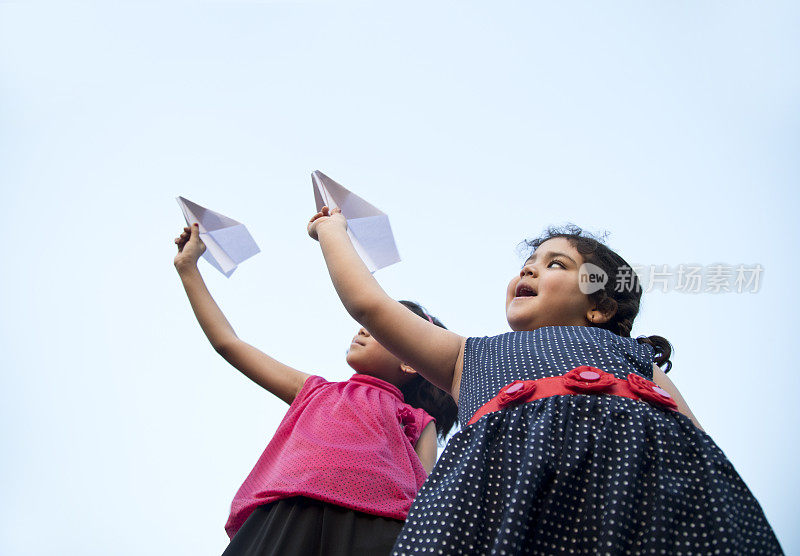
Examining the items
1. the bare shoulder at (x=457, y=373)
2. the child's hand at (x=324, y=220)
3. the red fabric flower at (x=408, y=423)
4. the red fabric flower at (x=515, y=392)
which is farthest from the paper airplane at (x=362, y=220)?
the red fabric flower at (x=515, y=392)

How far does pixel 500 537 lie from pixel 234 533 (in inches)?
35.1

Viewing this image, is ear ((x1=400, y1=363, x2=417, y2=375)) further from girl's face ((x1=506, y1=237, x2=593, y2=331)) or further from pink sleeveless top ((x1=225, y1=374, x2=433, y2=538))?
girl's face ((x1=506, y1=237, x2=593, y2=331))

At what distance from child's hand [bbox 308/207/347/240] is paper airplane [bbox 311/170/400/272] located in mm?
186

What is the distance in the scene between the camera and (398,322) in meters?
A: 1.06

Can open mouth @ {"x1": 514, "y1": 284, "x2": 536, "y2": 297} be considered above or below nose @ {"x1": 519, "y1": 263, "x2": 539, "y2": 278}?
below

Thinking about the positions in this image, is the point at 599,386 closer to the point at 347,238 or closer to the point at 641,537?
the point at 641,537

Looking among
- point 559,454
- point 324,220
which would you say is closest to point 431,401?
point 324,220

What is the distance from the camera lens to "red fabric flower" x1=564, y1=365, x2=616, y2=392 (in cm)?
94

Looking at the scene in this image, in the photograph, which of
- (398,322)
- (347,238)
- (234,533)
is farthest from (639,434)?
(234,533)

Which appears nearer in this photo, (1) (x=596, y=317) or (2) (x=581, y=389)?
(2) (x=581, y=389)

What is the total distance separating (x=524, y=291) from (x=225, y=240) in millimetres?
964

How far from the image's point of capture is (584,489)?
805mm

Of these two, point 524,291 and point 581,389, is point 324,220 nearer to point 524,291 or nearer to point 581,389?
point 524,291

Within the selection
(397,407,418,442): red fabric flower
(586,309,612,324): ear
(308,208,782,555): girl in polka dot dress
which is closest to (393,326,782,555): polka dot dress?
(308,208,782,555): girl in polka dot dress
